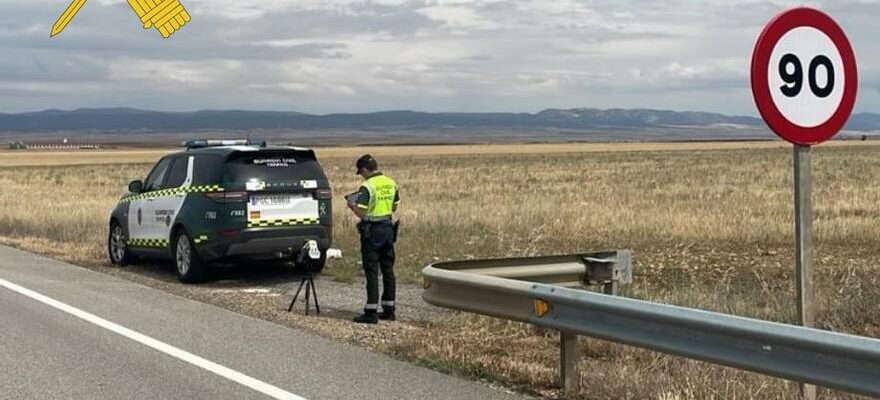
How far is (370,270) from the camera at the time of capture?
31.3 ft

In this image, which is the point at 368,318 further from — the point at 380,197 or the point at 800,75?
the point at 800,75

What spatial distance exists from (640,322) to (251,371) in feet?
9.89

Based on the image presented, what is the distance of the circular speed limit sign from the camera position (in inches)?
186

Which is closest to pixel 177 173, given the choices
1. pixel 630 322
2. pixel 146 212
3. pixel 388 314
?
pixel 146 212

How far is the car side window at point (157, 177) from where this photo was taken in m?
13.9

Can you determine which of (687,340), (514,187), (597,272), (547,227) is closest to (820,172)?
(514,187)

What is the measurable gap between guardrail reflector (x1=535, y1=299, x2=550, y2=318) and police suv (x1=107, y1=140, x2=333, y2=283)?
6.43 meters

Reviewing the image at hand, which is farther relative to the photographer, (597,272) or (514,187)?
(514,187)

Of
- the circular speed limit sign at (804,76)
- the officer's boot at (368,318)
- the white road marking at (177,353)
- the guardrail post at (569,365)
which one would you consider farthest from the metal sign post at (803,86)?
the officer's boot at (368,318)

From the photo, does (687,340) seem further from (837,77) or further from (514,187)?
(514,187)

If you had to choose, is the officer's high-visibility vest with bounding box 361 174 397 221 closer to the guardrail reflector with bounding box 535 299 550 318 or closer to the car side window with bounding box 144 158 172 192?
the guardrail reflector with bounding box 535 299 550 318

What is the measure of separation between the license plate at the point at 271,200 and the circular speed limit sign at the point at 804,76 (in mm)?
8434

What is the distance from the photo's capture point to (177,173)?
1334cm

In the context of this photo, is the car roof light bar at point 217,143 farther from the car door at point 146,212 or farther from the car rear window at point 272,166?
the car rear window at point 272,166
